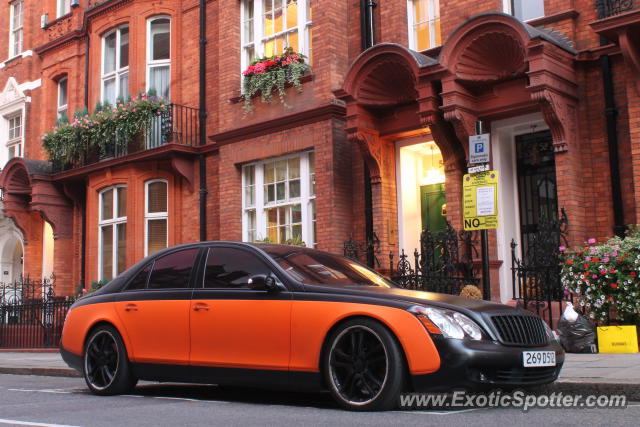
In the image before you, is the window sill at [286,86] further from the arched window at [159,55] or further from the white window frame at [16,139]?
the white window frame at [16,139]

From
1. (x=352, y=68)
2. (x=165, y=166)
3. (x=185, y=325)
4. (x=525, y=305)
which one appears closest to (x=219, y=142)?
(x=165, y=166)

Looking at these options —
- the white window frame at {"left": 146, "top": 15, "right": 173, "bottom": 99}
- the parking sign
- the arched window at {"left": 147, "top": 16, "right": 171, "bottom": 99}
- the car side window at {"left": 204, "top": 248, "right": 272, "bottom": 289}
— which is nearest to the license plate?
the car side window at {"left": 204, "top": 248, "right": 272, "bottom": 289}

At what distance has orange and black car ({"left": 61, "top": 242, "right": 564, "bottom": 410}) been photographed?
582 cm

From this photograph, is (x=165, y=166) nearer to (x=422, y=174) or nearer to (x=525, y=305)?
(x=422, y=174)

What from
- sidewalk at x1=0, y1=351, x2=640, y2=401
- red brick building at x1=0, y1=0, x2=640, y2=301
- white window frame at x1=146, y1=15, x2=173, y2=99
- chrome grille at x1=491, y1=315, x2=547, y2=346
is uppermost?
white window frame at x1=146, y1=15, x2=173, y2=99

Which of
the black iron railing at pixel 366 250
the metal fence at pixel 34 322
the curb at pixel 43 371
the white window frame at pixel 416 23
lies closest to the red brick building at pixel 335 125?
the white window frame at pixel 416 23

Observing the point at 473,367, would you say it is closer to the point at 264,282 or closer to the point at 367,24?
the point at 264,282

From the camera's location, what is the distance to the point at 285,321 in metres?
6.54

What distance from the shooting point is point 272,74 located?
15.6m

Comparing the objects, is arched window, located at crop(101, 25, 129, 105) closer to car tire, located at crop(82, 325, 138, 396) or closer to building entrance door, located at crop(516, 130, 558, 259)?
building entrance door, located at crop(516, 130, 558, 259)

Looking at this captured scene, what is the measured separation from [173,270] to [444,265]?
576 cm

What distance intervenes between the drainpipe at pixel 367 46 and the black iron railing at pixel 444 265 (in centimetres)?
158

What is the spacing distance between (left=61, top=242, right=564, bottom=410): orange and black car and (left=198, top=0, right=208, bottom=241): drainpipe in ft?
30.2

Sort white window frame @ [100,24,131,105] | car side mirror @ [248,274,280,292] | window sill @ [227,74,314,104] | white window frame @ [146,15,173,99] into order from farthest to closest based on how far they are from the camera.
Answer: white window frame @ [100,24,131,105], white window frame @ [146,15,173,99], window sill @ [227,74,314,104], car side mirror @ [248,274,280,292]
